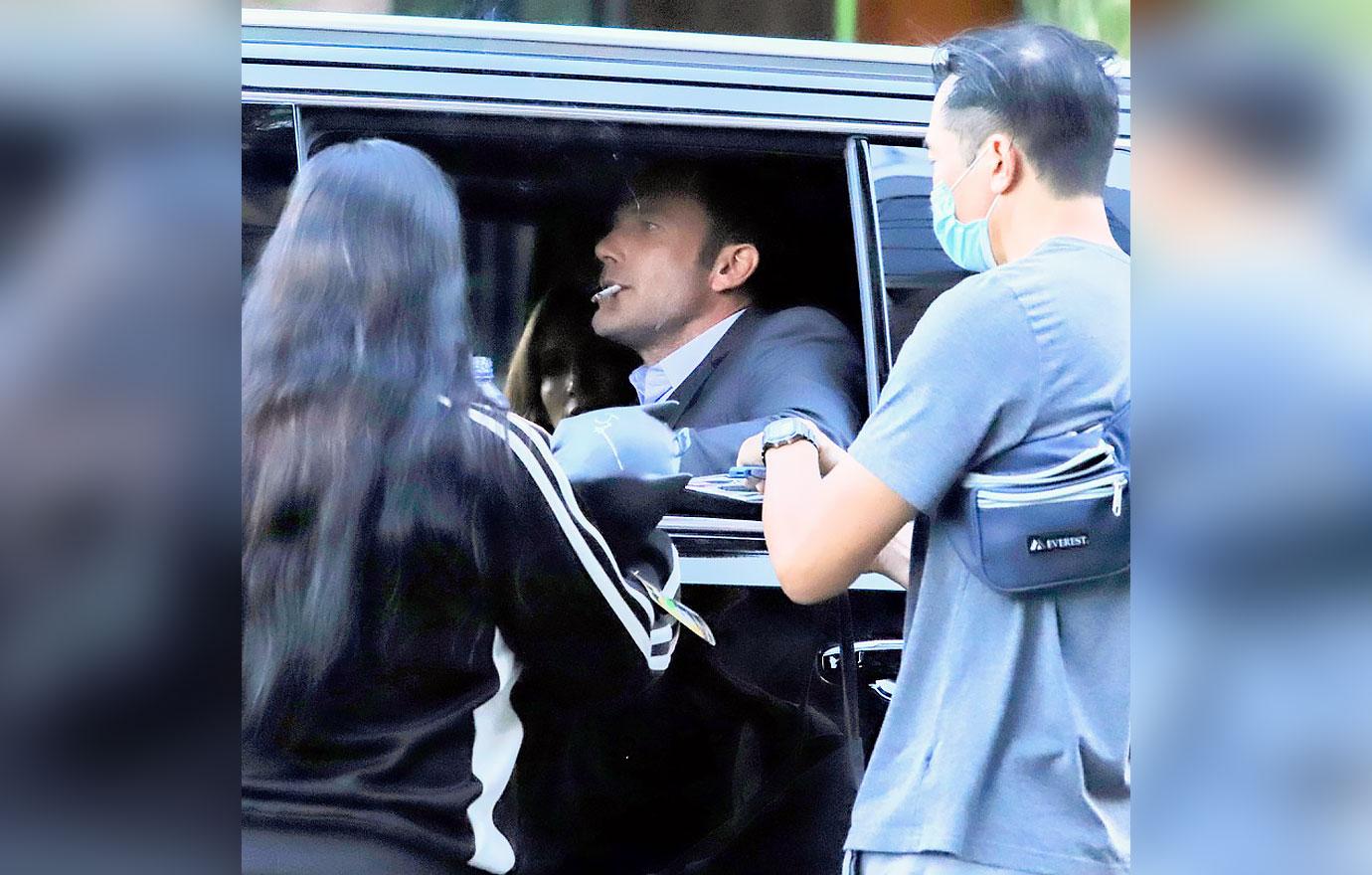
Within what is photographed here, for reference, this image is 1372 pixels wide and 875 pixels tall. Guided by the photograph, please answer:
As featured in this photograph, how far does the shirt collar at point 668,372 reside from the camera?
2.26 meters

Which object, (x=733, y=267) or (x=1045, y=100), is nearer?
(x=1045, y=100)

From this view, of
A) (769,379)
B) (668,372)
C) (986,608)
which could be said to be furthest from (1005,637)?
(668,372)

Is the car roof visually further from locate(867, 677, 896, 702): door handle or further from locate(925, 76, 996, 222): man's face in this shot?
locate(867, 677, 896, 702): door handle

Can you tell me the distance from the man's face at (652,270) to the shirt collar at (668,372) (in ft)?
0.11

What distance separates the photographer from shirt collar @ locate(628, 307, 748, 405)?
2.26 metres

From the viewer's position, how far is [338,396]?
2.16 metres

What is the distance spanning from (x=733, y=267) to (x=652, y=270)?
125 mm

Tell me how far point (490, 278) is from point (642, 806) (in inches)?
33.1

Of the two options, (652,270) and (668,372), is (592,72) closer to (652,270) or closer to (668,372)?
(652,270)

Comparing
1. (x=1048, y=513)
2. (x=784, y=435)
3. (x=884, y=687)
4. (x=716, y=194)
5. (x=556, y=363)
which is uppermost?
(x=716, y=194)

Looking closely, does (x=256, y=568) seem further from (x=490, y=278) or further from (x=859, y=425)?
(x=859, y=425)

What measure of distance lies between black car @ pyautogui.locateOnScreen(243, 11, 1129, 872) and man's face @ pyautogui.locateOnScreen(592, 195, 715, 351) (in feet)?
0.13
